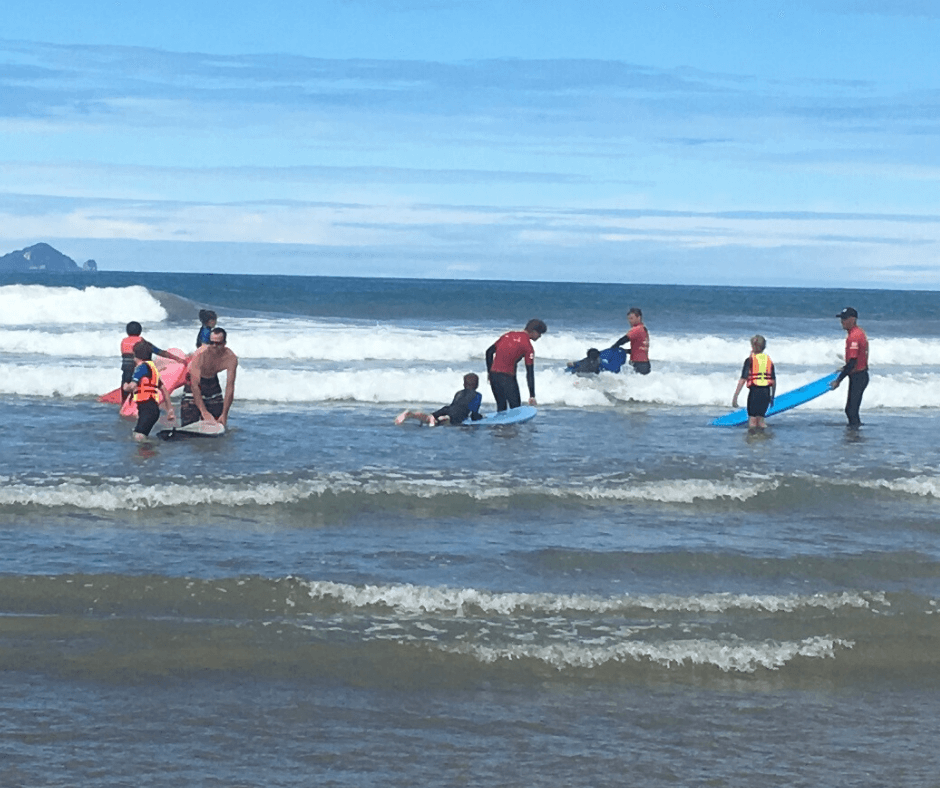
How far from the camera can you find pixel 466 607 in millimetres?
7637

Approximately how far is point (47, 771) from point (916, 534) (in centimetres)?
741

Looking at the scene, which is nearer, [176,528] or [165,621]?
[165,621]

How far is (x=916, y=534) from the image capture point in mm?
10031

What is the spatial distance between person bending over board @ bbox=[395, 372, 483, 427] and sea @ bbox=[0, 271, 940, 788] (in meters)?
0.41

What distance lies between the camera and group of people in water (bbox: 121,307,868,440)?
13977 millimetres

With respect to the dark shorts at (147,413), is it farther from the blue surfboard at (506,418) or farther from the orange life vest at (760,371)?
the orange life vest at (760,371)

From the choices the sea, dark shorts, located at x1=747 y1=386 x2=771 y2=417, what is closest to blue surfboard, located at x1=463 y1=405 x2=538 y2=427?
the sea

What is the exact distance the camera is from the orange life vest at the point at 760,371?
1617 centimetres

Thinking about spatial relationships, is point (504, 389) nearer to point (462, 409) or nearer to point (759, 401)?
point (462, 409)

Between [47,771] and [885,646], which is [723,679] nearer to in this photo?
[885,646]

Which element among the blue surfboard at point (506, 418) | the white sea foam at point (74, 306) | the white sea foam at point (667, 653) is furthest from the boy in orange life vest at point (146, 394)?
the white sea foam at point (74, 306)

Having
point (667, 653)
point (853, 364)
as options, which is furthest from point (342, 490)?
point (853, 364)

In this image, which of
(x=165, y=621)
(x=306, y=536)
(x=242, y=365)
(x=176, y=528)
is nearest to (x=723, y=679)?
(x=165, y=621)

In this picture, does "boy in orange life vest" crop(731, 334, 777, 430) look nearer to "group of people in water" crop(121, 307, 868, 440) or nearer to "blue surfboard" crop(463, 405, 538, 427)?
"group of people in water" crop(121, 307, 868, 440)
